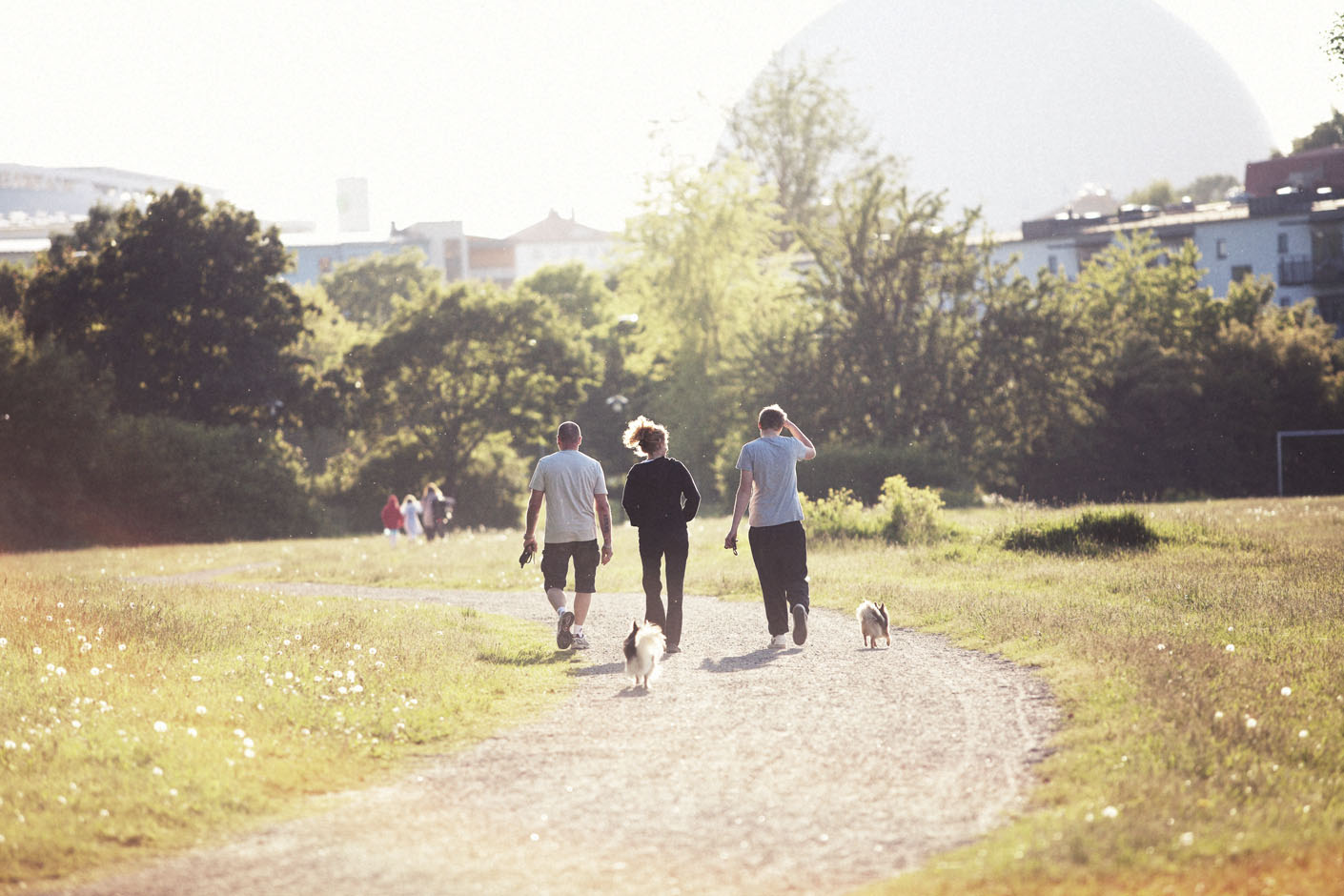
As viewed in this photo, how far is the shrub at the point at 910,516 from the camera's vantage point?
76.4 feet

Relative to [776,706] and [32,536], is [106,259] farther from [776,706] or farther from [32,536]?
[776,706]

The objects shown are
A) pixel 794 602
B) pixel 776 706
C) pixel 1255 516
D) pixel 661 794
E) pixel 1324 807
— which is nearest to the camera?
pixel 1324 807

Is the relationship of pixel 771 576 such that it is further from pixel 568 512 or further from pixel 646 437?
pixel 568 512

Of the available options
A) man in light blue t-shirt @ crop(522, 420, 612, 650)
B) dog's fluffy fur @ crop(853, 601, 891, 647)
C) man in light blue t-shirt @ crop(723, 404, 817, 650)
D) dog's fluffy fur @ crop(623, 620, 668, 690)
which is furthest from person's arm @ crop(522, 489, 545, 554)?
dog's fluffy fur @ crop(853, 601, 891, 647)

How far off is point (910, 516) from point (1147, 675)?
1471cm

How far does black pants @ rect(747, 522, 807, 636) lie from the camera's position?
12.2 metres

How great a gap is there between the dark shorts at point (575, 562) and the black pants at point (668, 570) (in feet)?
1.86

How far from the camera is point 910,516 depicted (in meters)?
23.8

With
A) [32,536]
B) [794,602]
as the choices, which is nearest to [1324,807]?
[794,602]

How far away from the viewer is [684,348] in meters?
58.6

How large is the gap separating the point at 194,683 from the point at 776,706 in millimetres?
4201

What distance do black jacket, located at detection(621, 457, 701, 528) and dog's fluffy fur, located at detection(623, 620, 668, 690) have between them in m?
1.86

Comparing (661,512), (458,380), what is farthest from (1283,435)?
(661,512)

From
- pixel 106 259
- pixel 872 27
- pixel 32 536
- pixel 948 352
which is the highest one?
pixel 872 27
